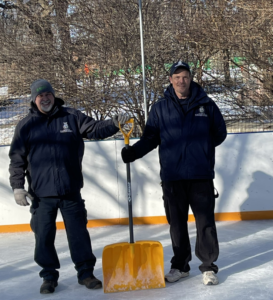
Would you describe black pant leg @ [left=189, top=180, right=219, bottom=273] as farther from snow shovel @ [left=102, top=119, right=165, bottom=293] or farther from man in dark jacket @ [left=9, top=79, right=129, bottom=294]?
man in dark jacket @ [left=9, top=79, right=129, bottom=294]

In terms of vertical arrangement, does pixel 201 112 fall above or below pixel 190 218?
above

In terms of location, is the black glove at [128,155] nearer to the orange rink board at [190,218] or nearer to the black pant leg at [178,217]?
the black pant leg at [178,217]

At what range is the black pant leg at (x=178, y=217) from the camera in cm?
345

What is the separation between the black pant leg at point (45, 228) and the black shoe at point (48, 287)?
0.09 m

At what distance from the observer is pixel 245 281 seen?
3.56 metres

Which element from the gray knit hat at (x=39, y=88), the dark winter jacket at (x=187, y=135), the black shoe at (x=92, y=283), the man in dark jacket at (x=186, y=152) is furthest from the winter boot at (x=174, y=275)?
the gray knit hat at (x=39, y=88)

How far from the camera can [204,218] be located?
343 centimetres

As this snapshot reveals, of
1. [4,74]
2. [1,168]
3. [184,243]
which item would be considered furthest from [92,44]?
[184,243]

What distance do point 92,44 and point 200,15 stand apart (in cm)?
171

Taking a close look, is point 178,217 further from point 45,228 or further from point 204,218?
point 45,228

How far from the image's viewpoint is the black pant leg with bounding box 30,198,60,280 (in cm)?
342

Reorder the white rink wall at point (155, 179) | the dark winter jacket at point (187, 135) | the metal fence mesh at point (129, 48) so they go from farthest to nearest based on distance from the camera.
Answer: the metal fence mesh at point (129, 48) → the white rink wall at point (155, 179) → the dark winter jacket at point (187, 135)

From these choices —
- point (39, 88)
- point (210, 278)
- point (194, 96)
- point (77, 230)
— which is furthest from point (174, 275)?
point (39, 88)

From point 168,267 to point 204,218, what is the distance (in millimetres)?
750
